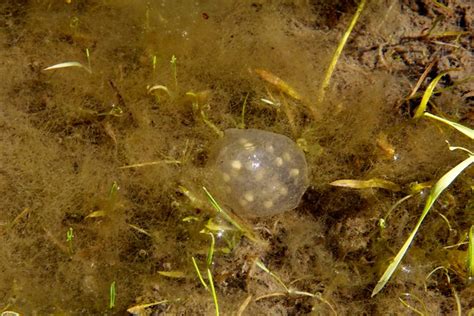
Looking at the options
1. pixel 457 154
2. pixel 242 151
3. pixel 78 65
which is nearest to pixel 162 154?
pixel 242 151

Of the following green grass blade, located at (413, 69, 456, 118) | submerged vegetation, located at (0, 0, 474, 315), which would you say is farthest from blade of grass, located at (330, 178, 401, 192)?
green grass blade, located at (413, 69, 456, 118)

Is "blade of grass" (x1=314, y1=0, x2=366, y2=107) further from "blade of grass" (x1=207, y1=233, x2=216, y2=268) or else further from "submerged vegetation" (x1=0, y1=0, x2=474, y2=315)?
"blade of grass" (x1=207, y1=233, x2=216, y2=268)

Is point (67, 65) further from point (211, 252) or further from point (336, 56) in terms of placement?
point (336, 56)

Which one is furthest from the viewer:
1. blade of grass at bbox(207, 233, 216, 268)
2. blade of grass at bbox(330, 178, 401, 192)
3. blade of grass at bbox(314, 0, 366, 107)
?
blade of grass at bbox(314, 0, 366, 107)

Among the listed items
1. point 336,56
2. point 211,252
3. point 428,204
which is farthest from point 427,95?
point 211,252

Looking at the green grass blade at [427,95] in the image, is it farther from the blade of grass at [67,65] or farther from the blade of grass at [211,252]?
the blade of grass at [67,65]

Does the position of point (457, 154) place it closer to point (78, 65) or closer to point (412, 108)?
point (412, 108)

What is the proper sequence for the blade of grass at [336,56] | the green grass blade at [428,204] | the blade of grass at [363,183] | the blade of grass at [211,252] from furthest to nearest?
the blade of grass at [336,56], the blade of grass at [363,183], the blade of grass at [211,252], the green grass blade at [428,204]

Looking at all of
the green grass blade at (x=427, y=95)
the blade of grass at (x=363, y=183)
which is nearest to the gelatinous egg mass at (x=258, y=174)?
the blade of grass at (x=363, y=183)
